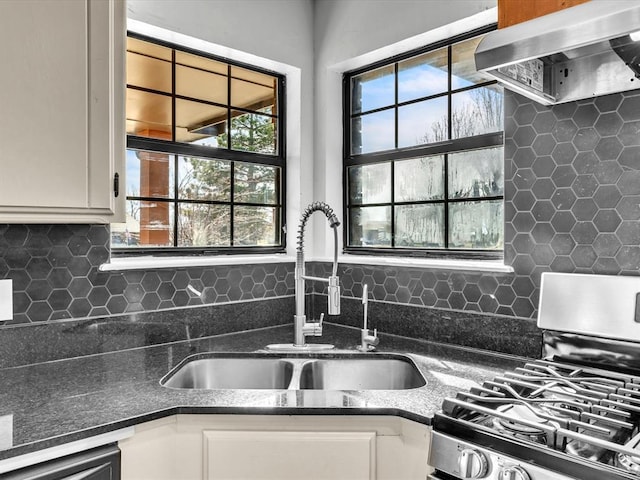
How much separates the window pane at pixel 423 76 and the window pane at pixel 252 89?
66cm

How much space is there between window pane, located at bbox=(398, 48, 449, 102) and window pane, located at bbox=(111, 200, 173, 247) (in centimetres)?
121

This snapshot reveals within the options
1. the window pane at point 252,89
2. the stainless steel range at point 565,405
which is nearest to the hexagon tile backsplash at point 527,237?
the stainless steel range at point 565,405

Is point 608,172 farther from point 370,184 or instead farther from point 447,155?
point 370,184

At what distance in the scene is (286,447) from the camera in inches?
56.0

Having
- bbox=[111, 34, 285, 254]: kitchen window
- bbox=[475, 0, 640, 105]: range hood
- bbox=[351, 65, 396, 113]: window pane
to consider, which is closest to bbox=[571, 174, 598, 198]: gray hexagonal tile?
bbox=[475, 0, 640, 105]: range hood

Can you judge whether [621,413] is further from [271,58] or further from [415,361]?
[271,58]

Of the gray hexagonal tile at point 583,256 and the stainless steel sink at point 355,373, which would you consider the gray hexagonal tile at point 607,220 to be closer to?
the gray hexagonal tile at point 583,256

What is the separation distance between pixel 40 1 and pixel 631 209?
188 cm

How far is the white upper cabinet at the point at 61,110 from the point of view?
1.45 meters

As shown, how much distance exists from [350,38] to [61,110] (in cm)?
145

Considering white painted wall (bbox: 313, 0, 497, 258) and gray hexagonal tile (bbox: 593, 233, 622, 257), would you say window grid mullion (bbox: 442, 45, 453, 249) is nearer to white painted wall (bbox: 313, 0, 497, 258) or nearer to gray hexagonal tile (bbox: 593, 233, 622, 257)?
white painted wall (bbox: 313, 0, 497, 258)

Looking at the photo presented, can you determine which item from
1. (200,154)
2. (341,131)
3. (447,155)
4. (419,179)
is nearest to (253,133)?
(200,154)

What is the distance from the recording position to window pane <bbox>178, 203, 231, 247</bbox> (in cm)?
233

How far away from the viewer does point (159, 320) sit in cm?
211
